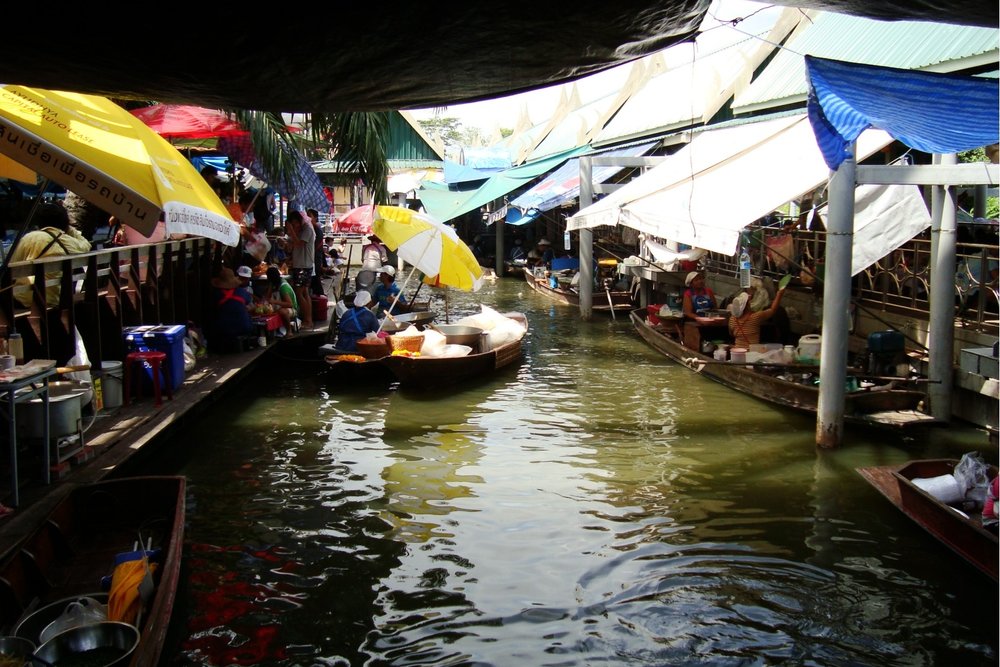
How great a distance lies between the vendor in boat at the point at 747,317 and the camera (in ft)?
41.3

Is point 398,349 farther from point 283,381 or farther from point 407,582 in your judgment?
point 407,582

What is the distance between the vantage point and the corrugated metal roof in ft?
34.6

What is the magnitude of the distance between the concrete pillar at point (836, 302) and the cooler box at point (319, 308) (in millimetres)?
9488

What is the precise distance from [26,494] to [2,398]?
2.34ft

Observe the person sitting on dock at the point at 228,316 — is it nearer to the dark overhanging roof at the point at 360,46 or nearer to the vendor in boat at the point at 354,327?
the vendor in boat at the point at 354,327

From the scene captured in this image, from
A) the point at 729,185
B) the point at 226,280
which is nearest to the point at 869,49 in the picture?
the point at 729,185

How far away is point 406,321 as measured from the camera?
48.1ft

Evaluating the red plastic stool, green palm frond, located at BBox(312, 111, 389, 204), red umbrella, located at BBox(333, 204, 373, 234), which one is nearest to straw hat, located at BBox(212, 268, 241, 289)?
green palm frond, located at BBox(312, 111, 389, 204)

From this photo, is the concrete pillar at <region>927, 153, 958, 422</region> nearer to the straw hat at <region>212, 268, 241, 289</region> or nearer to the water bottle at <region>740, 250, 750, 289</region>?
the water bottle at <region>740, 250, 750, 289</region>

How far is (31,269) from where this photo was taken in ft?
25.8

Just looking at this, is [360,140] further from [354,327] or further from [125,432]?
[125,432]

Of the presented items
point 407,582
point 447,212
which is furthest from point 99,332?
point 447,212

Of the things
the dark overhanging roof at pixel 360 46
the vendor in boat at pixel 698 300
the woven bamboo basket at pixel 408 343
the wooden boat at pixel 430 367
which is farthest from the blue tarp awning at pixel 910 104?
the vendor in boat at pixel 698 300

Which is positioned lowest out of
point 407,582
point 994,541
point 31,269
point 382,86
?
point 407,582
